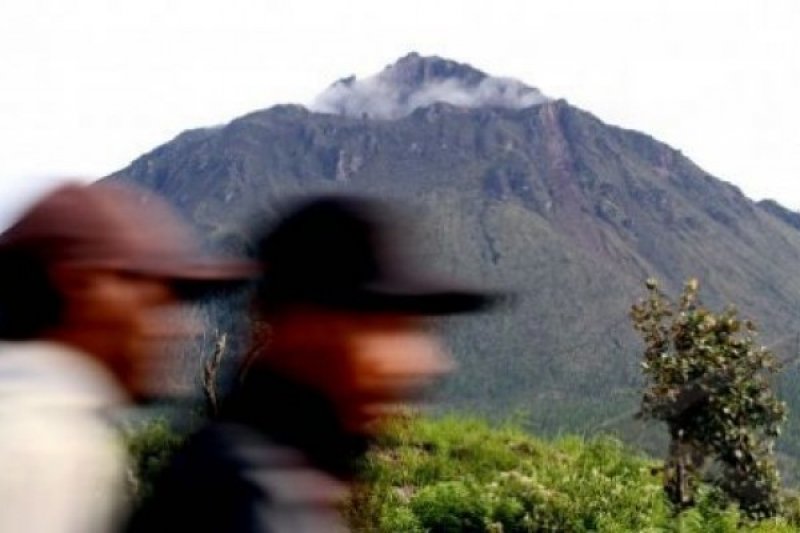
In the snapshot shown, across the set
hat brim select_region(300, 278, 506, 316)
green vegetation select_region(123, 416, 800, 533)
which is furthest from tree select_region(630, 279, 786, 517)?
hat brim select_region(300, 278, 506, 316)

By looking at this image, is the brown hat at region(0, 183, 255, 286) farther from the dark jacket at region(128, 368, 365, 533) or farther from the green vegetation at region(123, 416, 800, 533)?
the green vegetation at region(123, 416, 800, 533)

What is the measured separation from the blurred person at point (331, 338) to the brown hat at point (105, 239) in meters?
0.09

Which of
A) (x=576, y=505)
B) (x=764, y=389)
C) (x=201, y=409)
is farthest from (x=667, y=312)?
(x=201, y=409)

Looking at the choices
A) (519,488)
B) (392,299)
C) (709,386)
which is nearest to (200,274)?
(392,299)

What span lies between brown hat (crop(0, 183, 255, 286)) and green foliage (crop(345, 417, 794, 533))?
956 cm

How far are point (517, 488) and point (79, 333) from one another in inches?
468

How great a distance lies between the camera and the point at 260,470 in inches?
72.5

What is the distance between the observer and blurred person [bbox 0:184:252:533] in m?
1.82

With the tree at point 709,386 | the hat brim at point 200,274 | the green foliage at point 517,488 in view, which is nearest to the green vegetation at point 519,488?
the green foliage at point 517,488

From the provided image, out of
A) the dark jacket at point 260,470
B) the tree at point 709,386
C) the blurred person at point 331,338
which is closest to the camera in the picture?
the dark jacket at point 260,470

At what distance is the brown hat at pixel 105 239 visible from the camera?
2.05 m

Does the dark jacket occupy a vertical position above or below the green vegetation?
above

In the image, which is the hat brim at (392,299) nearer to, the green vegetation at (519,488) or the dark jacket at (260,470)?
the dark jacket at (260,470)

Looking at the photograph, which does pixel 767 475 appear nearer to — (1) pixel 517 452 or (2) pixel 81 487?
(1) pixel 517 452
